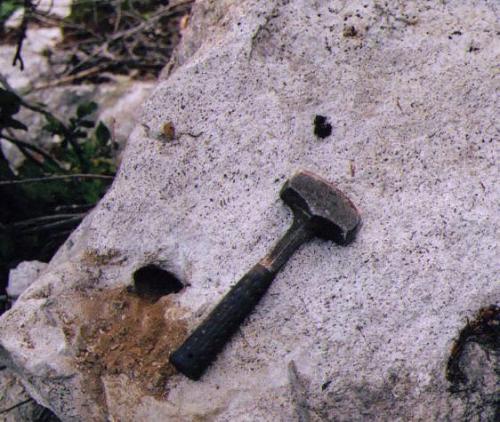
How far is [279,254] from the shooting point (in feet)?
5.78

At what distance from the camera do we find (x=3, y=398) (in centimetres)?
220

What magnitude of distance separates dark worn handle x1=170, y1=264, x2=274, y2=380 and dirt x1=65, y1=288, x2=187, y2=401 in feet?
0.27

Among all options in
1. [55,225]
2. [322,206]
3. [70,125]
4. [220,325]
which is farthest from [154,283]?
[70,125]

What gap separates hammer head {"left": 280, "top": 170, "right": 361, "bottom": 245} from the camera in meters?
1.74

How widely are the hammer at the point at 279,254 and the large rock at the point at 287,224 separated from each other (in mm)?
47

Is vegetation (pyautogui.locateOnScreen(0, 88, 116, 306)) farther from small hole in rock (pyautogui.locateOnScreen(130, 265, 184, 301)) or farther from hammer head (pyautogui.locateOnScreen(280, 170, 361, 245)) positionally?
hammer head (pyautogui.locateOnScreen(280, 170, 361, 245))

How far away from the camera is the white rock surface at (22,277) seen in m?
2.32

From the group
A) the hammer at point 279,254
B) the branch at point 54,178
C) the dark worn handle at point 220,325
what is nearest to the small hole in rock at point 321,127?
the hammer at point 279,254

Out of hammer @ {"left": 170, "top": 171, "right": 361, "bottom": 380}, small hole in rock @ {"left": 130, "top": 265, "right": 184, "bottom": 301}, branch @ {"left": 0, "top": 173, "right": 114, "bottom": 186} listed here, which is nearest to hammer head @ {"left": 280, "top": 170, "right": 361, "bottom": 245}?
hammer @ {"left": 170, "top": 171, "right": 361, "bottom": 380}

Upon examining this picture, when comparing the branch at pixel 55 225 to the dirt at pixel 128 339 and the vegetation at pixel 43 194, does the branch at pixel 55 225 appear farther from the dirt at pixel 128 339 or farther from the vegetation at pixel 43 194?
the dirt at pixel 128 339

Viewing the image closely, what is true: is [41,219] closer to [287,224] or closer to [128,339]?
[128,339]

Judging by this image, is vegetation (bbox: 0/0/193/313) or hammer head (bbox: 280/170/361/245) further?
vegetation (bbox: 0/0/193/313)

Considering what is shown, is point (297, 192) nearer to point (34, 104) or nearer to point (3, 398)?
point (3, 398)

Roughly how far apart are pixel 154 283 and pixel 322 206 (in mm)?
527
